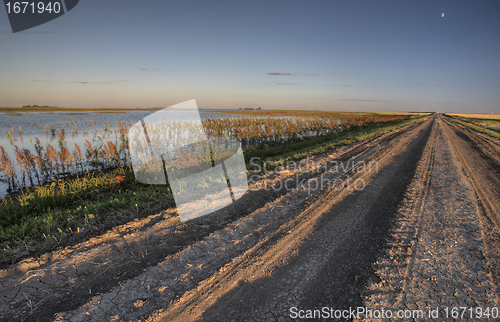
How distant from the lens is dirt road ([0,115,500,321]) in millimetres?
2225

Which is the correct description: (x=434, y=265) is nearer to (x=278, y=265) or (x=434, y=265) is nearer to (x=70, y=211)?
(x=278, y=265)

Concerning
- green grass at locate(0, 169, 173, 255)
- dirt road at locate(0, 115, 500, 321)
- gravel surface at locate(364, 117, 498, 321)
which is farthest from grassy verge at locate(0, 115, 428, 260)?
gravel surface at locate(364, 117, 498, 321)

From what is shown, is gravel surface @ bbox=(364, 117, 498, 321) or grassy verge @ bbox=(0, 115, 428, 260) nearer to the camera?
→ gravel surface @ bbox=(364, 117, 498, 321)

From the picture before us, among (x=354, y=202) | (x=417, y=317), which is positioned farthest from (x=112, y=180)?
(x=417, y=317)

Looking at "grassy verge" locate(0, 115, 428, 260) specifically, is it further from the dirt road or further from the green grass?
the dirt road

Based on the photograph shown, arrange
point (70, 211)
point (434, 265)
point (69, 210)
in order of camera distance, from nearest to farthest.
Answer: point (434, 265), point (69, 210), point (70, 211)

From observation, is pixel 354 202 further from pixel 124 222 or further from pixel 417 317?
pixel 124 222

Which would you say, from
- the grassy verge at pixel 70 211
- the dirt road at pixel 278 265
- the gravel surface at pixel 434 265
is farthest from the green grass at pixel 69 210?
the gravel surface at pixel 434 265

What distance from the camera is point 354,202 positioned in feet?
15.7

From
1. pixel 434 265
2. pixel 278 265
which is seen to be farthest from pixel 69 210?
pixel 434 265

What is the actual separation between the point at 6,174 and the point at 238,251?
835cm

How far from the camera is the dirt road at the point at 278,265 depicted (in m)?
2.22

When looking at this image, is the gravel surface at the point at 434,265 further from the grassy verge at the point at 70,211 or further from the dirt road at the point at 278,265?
the grassy verge at the point at 70,211

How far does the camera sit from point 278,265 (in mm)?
2844
